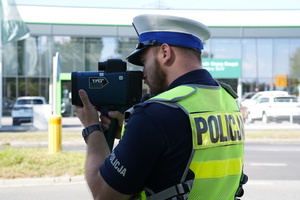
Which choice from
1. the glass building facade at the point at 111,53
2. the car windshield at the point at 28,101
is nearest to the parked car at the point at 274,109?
the glass building facade at the point at 111,53

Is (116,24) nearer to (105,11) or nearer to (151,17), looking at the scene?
(105,11)

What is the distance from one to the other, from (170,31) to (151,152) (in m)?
0.53

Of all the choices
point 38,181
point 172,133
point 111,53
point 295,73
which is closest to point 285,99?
point 295,73

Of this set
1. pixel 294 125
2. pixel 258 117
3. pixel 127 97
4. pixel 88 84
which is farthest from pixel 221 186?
pixel 258 117

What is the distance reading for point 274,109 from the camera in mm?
22531

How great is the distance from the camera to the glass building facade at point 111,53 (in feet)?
96.8

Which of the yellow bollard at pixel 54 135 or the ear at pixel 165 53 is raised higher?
the ear at pixel 165 53

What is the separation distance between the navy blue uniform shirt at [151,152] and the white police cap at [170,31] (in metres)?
0.31

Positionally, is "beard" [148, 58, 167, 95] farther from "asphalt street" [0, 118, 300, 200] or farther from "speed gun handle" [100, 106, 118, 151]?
"asphalt street" [0, 118, 300, 200]

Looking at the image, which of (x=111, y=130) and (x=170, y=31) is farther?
(x=111, y=130)

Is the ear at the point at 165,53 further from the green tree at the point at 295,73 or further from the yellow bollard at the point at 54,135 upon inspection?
the green tree at the point at 295,73

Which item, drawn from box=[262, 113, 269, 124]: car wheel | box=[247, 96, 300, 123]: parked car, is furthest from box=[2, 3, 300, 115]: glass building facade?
box=[262, 113, 269, 124]: car wheel

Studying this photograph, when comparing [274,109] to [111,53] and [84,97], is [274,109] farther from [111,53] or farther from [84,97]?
[84,97]

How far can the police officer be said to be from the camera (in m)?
1.49
